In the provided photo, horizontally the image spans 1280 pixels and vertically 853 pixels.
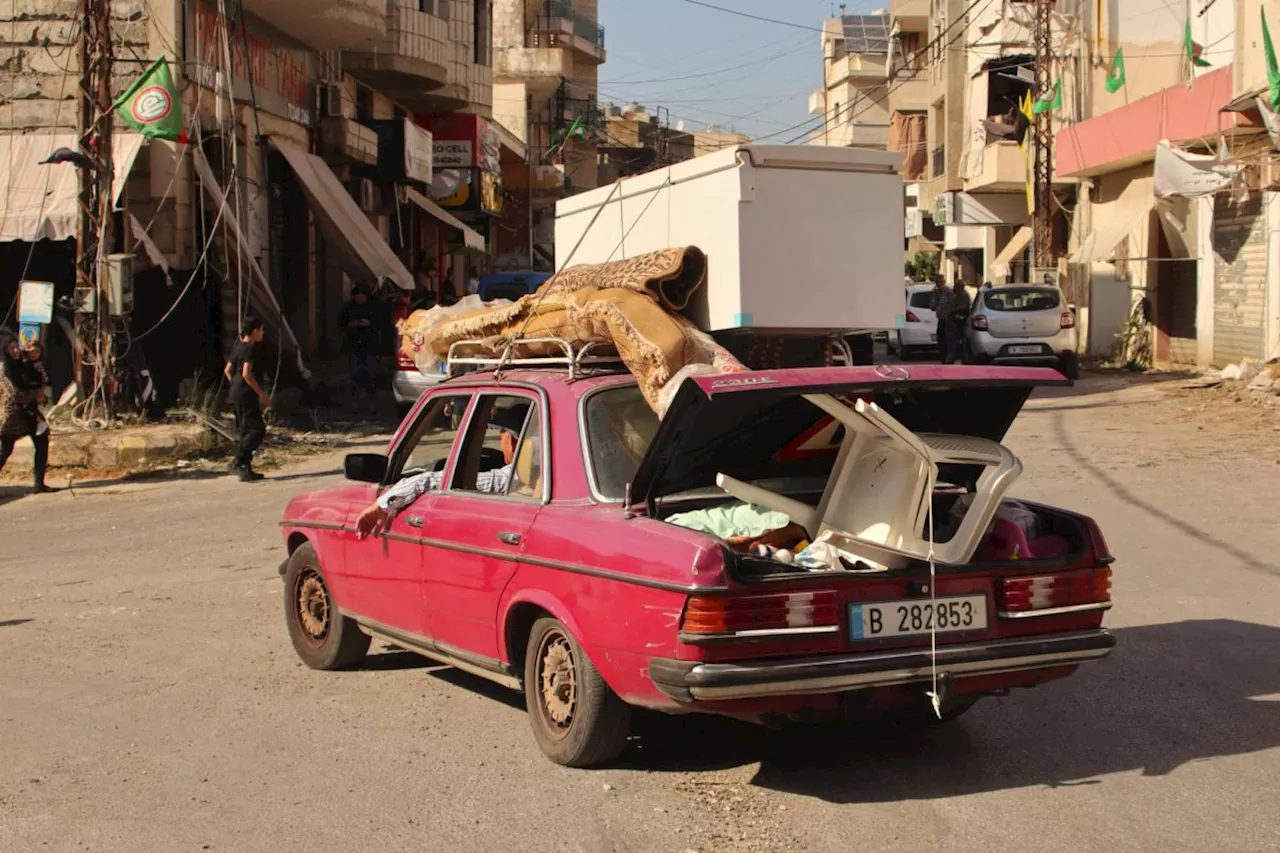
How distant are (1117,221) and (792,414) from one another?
27966mm

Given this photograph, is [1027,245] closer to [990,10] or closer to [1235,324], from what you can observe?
[990,10]

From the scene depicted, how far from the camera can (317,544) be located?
7.41m

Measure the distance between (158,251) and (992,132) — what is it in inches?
1161

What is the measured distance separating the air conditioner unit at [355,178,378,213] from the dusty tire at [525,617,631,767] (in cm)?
2645

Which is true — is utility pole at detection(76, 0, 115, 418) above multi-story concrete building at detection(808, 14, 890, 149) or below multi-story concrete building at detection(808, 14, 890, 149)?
below

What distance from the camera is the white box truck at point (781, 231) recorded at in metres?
7.96

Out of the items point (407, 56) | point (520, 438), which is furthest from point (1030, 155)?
point (520, 438)

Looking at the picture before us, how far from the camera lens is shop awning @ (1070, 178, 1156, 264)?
30578 mm

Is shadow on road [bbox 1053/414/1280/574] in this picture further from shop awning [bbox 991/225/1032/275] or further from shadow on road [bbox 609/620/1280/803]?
shop awning [bbox 991/225/1032/275]

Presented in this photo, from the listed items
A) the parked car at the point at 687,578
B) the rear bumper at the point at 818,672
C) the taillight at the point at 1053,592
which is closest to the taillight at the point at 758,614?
the parked car at the point at 687,578

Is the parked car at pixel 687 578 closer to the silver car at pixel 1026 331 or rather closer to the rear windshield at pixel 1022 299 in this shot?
the silver car at pixel 1026 331

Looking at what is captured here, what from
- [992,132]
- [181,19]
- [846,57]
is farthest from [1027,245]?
[846,57]

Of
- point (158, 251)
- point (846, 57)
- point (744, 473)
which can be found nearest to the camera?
point (744, 473)

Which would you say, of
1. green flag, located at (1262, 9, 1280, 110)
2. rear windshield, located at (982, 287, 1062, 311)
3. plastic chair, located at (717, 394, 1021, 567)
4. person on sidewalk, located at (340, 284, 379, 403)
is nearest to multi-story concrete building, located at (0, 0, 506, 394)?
person on sidewalk, located at (340, 284, 379, 403)
